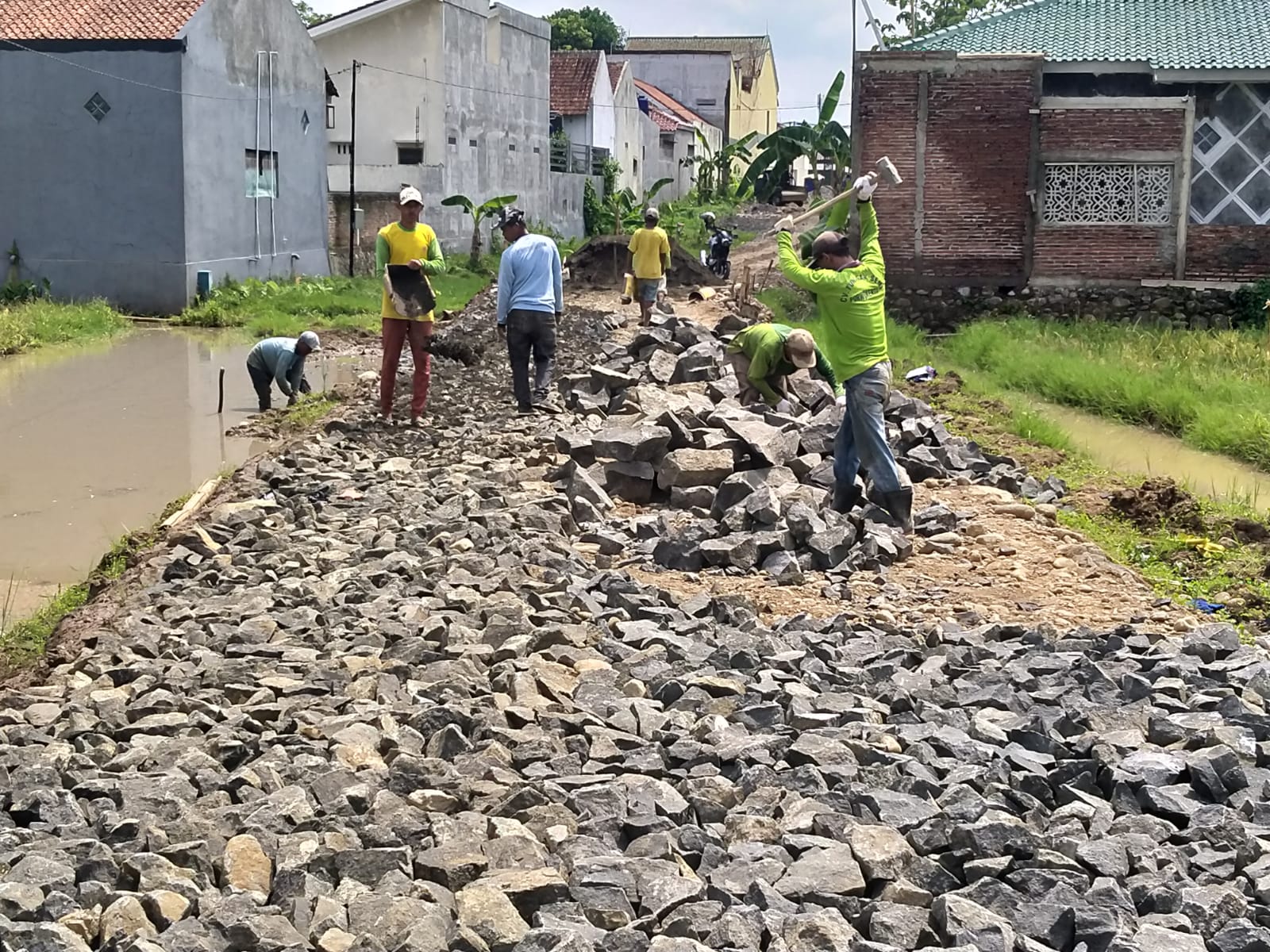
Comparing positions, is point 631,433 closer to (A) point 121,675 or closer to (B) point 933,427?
(B) point 933,427

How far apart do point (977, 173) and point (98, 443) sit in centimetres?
1304

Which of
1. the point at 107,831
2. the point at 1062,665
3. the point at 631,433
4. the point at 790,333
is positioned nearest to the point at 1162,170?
the point at 790,333

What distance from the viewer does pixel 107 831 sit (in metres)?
4.14

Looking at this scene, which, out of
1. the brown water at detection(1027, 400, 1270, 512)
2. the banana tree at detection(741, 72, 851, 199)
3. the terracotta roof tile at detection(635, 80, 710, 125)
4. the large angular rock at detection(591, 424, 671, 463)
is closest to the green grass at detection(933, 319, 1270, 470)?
the brown water at detection(1027, 400, 1270, 512)

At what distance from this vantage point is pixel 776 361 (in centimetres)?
1097

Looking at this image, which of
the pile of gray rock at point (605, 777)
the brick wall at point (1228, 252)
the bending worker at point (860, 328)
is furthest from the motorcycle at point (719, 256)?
the pile of gray rock at point (605, 777)

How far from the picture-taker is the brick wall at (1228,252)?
65.9 ft

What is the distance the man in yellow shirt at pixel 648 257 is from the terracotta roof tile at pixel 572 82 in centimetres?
2723

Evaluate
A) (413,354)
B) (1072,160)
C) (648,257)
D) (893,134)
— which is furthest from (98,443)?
(1072,160)

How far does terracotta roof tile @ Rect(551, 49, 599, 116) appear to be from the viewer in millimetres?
43750

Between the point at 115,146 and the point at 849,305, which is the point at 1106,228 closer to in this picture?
the point at 849,305

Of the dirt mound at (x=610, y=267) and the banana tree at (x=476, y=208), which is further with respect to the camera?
the banana tree at (x=476, y=208)

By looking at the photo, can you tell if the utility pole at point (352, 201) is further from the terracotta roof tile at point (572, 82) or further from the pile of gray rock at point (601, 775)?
the pile of gray rock at point (601, 775)

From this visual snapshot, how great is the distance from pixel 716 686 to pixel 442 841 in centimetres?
167
